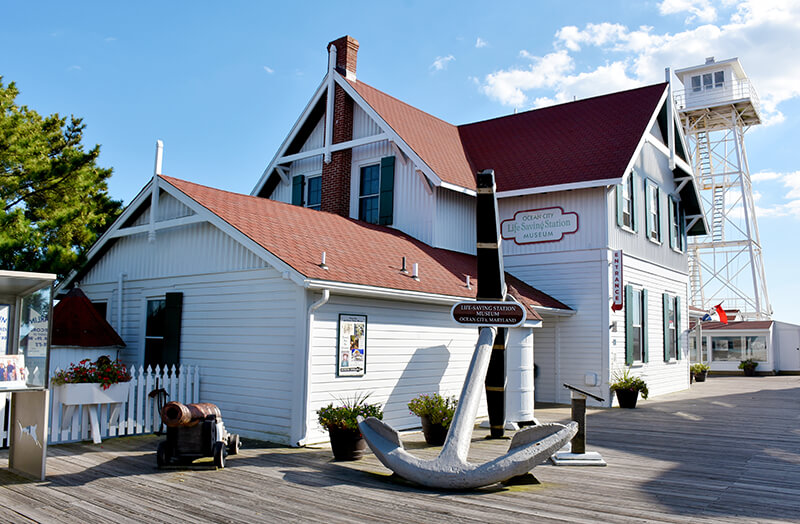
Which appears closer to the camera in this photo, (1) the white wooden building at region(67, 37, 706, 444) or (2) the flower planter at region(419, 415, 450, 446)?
(2) the flower planter at region(419, 415, 450, 446)

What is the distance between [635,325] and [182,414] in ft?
45.7

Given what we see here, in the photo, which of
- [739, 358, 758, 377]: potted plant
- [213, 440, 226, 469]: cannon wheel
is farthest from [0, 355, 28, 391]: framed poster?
[739, 358, 758, 377]: potted plant

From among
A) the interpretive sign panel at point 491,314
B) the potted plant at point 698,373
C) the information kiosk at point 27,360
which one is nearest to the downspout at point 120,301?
the information kiosk at point 27,360

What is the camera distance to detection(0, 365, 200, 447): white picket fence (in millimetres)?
10344

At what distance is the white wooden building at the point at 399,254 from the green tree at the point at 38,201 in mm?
1853

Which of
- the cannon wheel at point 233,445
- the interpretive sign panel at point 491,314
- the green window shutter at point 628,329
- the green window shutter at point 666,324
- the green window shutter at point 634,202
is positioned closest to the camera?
the cannon wheel at point 233,445

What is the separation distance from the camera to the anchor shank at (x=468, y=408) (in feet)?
25.2

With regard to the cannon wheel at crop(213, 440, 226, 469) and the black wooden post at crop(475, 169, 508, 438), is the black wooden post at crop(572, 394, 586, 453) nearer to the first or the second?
the black wooden post at crop(475, 169, 508, 438)

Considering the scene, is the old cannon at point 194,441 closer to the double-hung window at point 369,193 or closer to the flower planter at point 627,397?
the double-hung window at point 369,193

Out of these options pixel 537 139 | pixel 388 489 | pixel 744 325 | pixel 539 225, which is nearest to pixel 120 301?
pixel 388 489

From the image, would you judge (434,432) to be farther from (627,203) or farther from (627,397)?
(627,203)

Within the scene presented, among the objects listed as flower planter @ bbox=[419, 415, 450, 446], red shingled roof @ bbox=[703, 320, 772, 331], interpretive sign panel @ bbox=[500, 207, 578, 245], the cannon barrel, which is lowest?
flower planter @ bbox=[419, 415, 450, 446]

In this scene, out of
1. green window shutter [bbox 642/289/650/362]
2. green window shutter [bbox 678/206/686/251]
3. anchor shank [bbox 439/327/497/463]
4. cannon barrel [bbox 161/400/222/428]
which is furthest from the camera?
green window shutter [bbox 678/206/686/251]

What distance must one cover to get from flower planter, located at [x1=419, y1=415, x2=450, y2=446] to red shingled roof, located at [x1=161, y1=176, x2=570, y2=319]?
239cm
